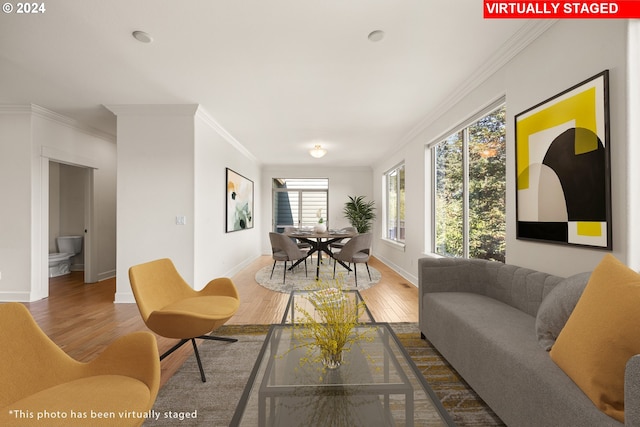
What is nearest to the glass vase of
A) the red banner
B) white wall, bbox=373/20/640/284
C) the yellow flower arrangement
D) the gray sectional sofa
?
the yellow flower arrangement

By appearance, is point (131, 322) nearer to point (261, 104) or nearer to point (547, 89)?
point (261, 104)

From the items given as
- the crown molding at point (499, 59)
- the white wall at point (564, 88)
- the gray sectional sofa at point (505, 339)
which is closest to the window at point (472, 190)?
the white wall at point (564, 88)

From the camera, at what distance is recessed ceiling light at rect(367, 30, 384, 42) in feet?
7.21

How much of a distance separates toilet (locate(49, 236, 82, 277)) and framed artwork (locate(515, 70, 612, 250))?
7.09m

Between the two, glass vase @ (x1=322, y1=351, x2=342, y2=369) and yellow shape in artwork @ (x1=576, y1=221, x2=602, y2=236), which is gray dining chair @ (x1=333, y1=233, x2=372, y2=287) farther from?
glass vase @ (x1=322, y1=351, x2=342, y2=369)

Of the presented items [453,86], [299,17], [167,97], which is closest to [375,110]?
[453,86]

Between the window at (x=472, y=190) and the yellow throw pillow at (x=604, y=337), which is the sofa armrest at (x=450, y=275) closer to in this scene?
the window at (x=472, y=190)

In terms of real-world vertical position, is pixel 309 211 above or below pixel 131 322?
above

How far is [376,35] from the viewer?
7.29 feet

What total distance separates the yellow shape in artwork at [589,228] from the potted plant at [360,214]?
5.69m

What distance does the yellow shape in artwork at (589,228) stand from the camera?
166 cm

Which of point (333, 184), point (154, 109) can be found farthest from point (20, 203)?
point (333, 184)

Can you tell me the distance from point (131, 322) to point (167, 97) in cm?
264

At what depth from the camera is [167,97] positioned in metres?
3.41
